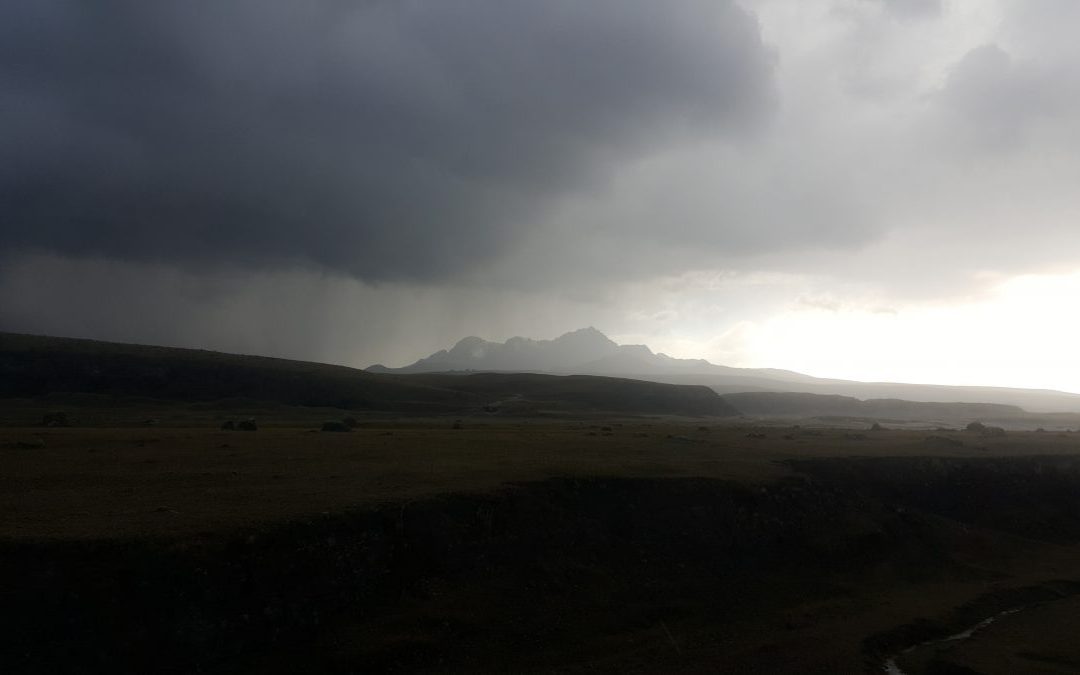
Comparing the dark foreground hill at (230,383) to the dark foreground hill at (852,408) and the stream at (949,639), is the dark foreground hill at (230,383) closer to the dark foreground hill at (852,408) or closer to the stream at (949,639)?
the dark foreground hill at (852,408)

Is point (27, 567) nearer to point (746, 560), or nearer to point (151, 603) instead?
point (151, 603)

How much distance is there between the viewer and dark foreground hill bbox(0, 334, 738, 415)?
330 feet

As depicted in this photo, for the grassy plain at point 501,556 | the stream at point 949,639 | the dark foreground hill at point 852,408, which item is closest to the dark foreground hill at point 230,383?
the dark foreground hill at point 852,408

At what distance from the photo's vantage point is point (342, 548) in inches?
819

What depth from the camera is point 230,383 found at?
10744 cm

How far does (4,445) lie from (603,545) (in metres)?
29.9

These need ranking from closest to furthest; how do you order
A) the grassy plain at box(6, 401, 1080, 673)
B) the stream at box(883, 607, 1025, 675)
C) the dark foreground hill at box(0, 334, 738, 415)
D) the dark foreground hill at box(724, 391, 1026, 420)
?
the grassy plain at box(6, 401, 1080, 673)
the stream at box(883, 607, 1025, 675)
the dark foreground hill at box(0, 334, 738, 415)
the dark foreground hill at box(724, 391, 1026, 420)

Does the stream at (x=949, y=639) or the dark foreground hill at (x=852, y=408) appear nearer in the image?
the stream at (x=949, y=639)

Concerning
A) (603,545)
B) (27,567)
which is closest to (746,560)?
(603,545)

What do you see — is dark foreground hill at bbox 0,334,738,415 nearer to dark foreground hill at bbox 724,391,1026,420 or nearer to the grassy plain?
dark foreground hill at bbox 724,391,1026,420

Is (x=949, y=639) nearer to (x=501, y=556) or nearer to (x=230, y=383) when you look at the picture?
(x=501, y=556)

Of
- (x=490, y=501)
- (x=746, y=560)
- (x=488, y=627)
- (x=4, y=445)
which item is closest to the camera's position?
(x=488, y=627)

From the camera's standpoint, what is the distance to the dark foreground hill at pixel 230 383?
10069 centimetres

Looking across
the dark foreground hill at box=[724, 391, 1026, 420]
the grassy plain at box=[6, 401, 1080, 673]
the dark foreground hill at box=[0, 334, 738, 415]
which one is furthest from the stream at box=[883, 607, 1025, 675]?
the dark foreground hill at box=[724, 391, 1026, 420]
